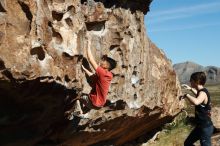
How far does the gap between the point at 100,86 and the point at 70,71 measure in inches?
49.8

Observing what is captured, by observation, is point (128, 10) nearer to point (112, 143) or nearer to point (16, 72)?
point (112, 143)

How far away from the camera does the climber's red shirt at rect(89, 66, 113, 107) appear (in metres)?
14.1

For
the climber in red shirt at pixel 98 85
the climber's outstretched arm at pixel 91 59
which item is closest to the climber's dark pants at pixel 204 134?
the climber in red shirt at pixel 98 85

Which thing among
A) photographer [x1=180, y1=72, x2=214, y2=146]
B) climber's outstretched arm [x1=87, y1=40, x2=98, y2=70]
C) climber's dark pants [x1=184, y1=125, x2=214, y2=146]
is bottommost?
climber's dark pants [x1=184, y1=125, x2=214, y2=146]

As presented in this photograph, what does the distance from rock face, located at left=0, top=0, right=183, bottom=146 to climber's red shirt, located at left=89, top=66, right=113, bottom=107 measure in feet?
1.53

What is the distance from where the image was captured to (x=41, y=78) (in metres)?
12.6

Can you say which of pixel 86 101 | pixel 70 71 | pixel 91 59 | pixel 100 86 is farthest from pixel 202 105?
pixel 70 71

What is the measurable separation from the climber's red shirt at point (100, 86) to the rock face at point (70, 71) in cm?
47

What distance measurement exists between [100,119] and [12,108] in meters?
4.53

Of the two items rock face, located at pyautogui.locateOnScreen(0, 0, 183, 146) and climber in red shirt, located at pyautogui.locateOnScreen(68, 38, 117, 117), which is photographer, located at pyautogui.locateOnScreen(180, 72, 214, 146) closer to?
climber in red shirt, located at pyautogui.locateOnScreen(68, 38, 117, 117)

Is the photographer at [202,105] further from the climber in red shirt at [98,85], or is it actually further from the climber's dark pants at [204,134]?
the climber in red shirt at [98,85]

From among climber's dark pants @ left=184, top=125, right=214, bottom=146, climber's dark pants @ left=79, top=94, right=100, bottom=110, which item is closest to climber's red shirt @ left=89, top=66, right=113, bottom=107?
climber's dark pants @ left=79, top=94, right=100, bottom=110

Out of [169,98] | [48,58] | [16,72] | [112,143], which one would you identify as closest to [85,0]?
[48,58]

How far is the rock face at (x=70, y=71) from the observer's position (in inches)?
475
